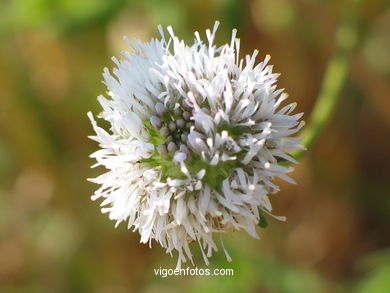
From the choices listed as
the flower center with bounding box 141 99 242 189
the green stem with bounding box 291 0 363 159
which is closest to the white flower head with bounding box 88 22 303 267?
the flower center with bounding box 141 99 242 189

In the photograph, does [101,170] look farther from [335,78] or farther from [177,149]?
[177,149]

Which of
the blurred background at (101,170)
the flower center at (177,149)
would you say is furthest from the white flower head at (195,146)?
the blurred background at (101,170)

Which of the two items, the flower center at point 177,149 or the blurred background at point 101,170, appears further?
the blurred background at point 101,170

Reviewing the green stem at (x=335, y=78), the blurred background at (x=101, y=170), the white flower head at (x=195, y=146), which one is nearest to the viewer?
the white flower head at (x=195, y=146)

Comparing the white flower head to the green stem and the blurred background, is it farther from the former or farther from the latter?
the blurred background

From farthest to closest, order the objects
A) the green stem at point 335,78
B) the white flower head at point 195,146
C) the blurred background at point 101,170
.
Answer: the blurred background at point 101,170 → the green stem at point 335,78 → the white flower head at point 195,146

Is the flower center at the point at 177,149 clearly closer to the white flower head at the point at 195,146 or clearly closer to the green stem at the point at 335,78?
the white flower head at the point at 195,146

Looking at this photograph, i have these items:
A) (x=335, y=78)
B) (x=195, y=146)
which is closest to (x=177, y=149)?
(x=195, y=146)
